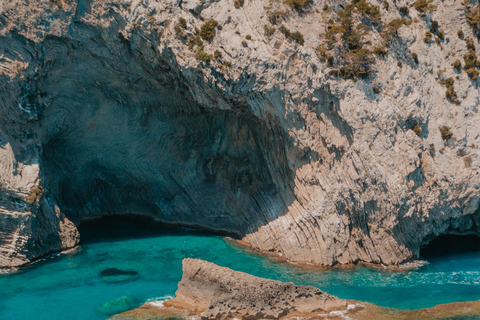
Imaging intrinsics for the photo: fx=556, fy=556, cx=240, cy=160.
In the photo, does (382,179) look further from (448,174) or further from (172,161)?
(172,161)

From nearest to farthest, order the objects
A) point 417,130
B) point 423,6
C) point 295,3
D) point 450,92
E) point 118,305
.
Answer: point 118,305, point 417,130, point 295,3, point 450,92, point 423,6

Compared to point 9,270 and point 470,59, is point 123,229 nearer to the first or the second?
point 9,270

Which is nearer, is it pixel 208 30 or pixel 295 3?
pixel 208 30

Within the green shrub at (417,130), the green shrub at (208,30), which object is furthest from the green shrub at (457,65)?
the green shrub at (208,30)

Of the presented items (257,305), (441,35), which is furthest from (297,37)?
(257,305)

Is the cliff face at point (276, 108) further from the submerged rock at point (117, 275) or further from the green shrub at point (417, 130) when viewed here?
the submerged rock at point (117, 275)

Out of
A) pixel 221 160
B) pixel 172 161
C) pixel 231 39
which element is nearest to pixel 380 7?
pixel 231 39
